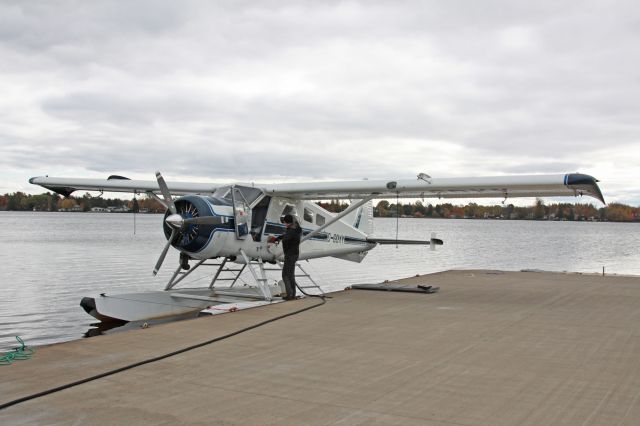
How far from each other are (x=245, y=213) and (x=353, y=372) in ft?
20.8

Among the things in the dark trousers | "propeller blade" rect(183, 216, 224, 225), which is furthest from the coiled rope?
the dark trousers

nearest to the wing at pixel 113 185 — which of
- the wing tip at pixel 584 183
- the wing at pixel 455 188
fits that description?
the wing at pixel 455 188

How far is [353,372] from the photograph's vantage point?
5.31 metres

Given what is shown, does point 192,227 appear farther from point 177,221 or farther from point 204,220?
point 177,221

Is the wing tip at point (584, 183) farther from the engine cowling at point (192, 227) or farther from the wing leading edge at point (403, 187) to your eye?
the engine cowling at point (192, 227)

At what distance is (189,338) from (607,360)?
171 inches

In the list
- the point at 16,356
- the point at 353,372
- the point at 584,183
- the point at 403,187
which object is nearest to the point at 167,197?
the point at 403,187

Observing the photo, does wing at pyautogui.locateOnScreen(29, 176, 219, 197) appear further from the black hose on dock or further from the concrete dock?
the black hose on dock

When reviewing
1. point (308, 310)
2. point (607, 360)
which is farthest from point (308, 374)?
point (308, 310)

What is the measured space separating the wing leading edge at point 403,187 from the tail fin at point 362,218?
2541 millimetres

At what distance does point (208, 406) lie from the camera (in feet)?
14.0

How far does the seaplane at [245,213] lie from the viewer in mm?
10359

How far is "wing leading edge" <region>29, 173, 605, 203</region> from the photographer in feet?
34.6

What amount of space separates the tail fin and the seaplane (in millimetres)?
1723
